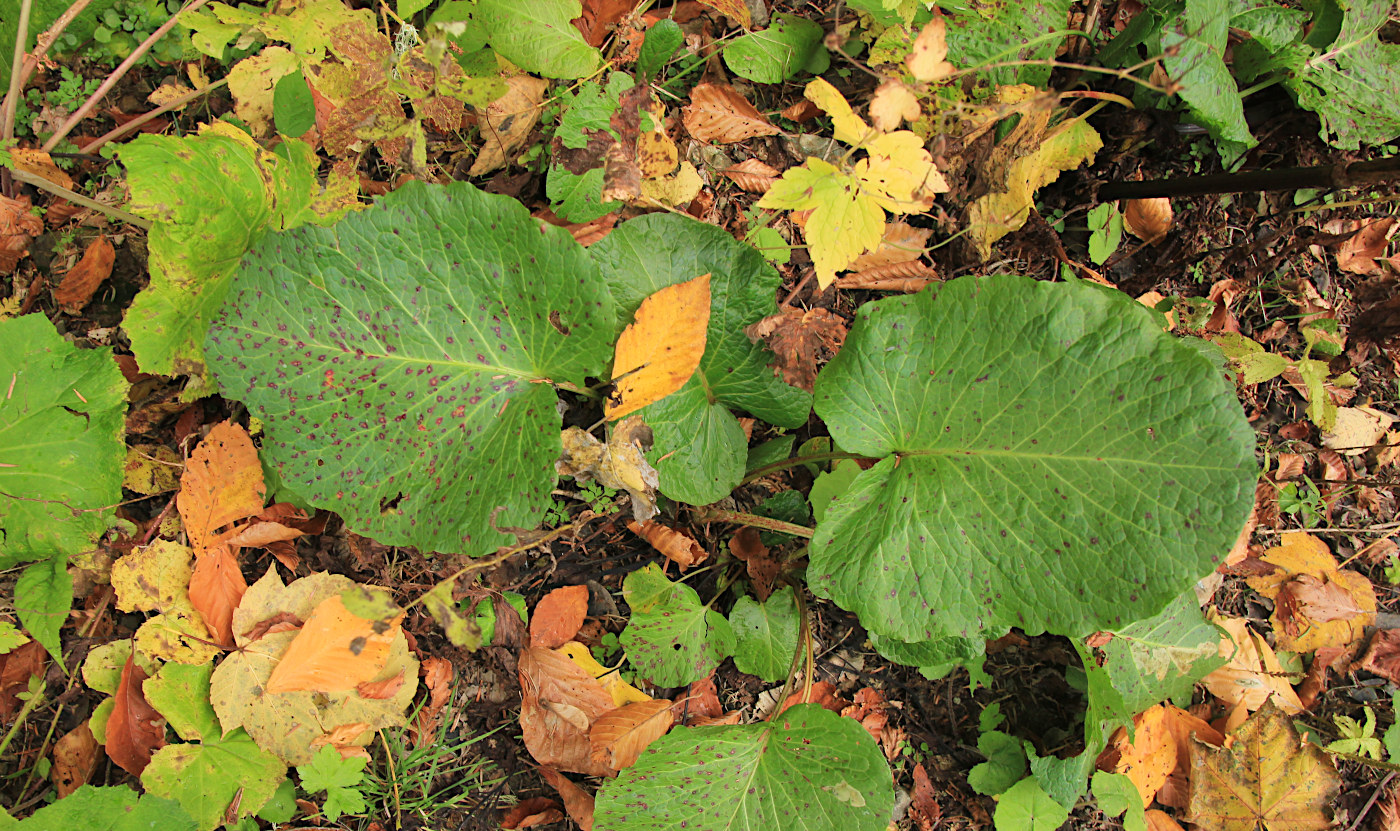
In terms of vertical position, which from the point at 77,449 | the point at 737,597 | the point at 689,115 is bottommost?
the point at 737,597

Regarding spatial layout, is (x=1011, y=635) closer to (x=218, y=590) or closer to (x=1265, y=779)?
(x=1265, y=779)

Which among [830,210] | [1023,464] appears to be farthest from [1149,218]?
[830,210]

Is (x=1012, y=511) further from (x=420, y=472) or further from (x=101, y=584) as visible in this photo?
(x=101, y=584)

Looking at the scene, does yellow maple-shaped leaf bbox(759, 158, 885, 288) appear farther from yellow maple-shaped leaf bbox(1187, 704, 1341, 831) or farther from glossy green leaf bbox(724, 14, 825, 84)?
yellow maple-shaped leaf bbox(1187, 704, 1341, 831)

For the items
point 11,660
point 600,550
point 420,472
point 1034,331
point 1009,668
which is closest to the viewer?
point 1034,331

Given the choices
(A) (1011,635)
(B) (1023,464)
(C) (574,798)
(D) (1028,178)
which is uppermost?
(D) (1028,178)

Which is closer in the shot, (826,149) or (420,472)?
(420,472)

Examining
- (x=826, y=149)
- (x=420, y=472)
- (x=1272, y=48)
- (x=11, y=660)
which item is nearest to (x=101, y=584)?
(x=11, y=660)
